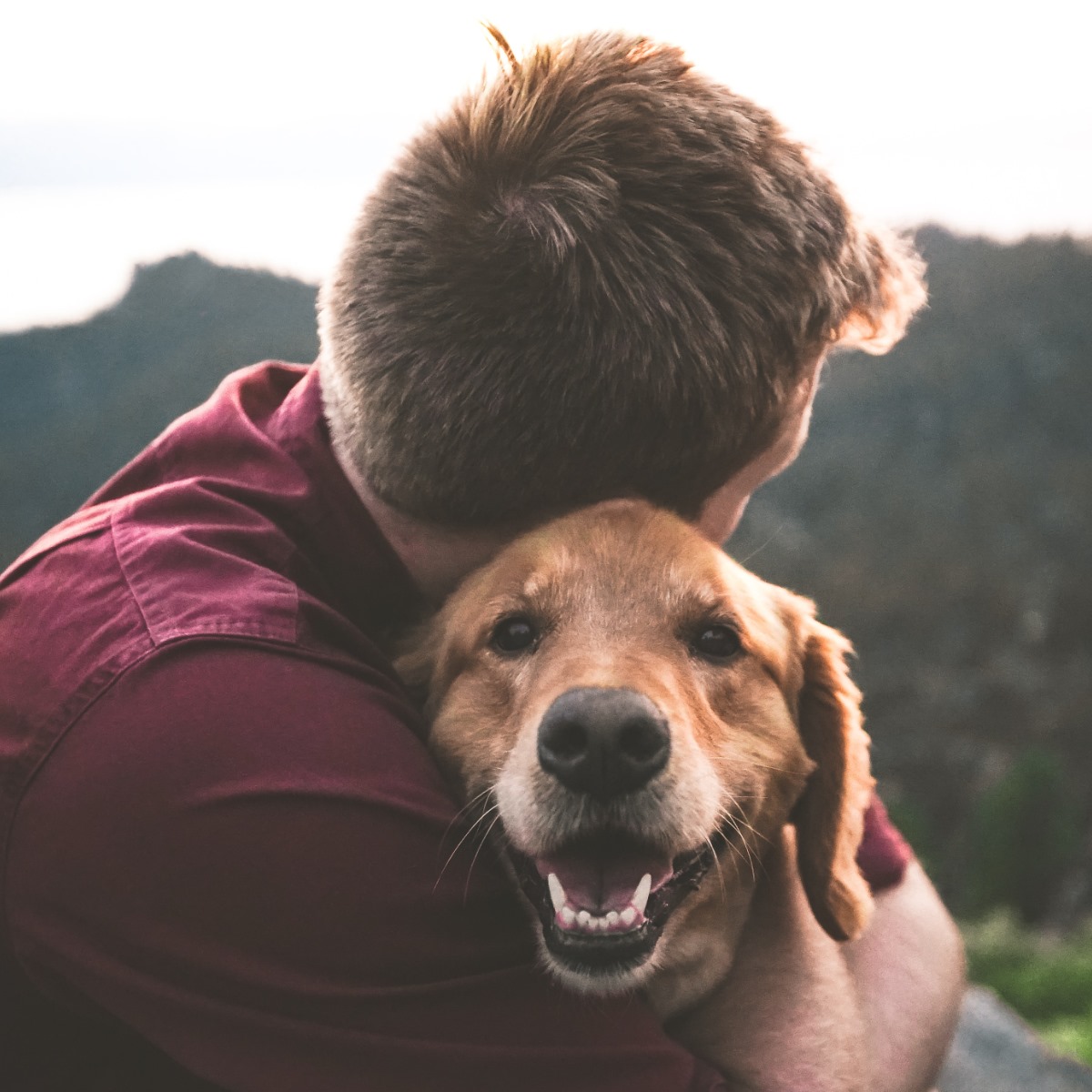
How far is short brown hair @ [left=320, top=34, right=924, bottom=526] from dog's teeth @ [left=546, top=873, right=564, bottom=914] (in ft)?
2.59

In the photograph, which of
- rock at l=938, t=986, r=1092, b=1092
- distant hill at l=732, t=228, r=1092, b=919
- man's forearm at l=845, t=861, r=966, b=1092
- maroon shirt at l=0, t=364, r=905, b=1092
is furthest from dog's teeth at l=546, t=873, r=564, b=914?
distant hill at l=732, t=228, r=1092, b=919

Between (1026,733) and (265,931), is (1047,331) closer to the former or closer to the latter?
(1026,733)

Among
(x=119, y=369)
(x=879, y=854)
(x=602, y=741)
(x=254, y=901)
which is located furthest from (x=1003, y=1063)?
(x=119, y=369)

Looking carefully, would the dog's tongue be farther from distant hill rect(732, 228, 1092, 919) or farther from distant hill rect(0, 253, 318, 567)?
distant hill rect(732, 228, 1092, 919)

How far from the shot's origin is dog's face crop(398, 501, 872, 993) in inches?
82.7

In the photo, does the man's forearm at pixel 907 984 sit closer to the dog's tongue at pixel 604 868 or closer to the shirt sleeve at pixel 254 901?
the dog's tongue at pixel 604 868

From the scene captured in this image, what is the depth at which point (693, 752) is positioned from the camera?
222 cm

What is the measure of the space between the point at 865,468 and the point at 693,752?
71.5 feet

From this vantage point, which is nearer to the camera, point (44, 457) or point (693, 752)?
point (693, 752)

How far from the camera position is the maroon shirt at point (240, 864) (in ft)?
5.58

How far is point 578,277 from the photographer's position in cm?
207

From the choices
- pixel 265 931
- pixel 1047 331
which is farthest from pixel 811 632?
pixel 1047 331

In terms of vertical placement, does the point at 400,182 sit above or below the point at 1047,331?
above

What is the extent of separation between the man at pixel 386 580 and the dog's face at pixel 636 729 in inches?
4.7
